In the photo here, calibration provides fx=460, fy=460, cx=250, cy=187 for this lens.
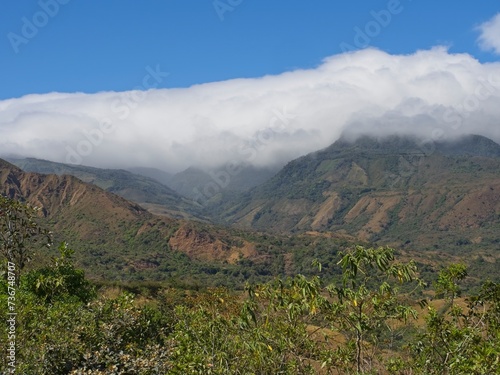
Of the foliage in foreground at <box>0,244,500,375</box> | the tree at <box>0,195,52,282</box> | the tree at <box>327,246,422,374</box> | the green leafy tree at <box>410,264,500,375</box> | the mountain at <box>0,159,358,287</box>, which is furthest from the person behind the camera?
the mountain at <box>0,159,358,287</box>

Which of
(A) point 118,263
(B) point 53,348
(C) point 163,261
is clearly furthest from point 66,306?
(C) point 163,261

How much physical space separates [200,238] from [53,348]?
154 m

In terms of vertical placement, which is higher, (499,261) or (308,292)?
(308,292)

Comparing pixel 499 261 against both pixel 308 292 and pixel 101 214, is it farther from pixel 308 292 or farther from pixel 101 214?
pixel 308 292

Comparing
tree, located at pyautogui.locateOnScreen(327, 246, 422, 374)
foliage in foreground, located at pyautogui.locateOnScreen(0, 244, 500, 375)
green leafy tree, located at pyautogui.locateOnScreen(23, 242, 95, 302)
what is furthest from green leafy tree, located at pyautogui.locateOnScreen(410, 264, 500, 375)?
green leafy tree, located at pyautogui.locateOnScreen(23, 242, 95, 302)

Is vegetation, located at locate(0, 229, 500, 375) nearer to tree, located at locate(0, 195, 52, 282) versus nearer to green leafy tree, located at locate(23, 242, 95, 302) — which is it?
green leafy tree, located at locate(23, 242, 95, 302)

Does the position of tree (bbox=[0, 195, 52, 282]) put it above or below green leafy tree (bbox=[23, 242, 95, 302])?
above

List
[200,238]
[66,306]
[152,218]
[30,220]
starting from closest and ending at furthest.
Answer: [66,306], [30,220], [200,238], [152,218]

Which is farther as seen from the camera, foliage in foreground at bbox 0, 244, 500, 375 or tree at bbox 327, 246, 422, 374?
foliage in foreground at bbox 0, 244, 500, 375

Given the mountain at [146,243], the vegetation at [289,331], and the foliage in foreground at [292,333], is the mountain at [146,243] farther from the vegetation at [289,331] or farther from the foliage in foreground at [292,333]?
the foliage in foreground at [292,333]

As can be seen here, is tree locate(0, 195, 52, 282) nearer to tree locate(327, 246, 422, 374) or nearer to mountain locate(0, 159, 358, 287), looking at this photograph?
tree locate(327, 246, 422, 374)

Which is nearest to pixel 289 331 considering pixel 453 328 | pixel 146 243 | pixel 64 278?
pixel 453 328

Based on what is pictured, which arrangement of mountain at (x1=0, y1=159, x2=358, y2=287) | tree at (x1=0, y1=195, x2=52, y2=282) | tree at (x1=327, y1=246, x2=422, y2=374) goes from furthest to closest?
mountain at (x1=0, y1=159, x2=358, y2=287) < tree at (x1=0, y1=195, x2=52, y2=282) < tree at (x1=327, y1=246, x2=422, y2=374)

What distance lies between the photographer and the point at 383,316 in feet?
30.5
